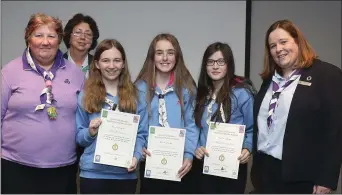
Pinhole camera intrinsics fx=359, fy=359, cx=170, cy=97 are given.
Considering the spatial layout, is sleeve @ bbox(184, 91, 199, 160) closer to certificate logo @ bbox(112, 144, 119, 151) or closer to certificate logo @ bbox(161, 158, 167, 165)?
certificate logo @ bbox(161, 158, 167, 165)

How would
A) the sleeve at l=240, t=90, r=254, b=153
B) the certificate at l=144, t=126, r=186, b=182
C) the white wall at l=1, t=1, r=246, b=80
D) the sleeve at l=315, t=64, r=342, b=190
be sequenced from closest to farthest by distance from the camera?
the sleeve at l=315, t=64, r=342, b=190 → the certificate at l=144, t=126, r=186, b=182 → the sleeve at l=240, t=90, r=254, b=153 → the white wall at l=1, t=1, r=246, b=80

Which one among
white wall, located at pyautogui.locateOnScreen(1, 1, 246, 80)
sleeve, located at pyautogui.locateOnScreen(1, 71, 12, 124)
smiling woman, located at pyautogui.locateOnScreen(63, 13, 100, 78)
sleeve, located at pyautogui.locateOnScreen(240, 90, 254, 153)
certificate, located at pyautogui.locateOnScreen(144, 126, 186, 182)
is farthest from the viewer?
white wall, located at pyautogui.locateOnScreen(1, 1, 246, 80)

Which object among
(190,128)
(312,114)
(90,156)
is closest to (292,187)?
(312,114)

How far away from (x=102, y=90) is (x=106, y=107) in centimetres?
12

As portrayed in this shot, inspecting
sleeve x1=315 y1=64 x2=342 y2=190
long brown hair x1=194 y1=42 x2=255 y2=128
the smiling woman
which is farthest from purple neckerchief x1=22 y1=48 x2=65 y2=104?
sleeve x1=315 y1=64 x2=342 y2=190

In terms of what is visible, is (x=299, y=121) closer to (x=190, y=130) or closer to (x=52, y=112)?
(x=190, y=130)

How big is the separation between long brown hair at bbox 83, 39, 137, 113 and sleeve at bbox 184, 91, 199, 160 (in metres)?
0.39

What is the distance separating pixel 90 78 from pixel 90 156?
0.54m

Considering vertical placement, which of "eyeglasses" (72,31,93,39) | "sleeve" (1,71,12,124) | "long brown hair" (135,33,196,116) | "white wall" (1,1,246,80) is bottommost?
"sleeve" (1,71,12,124)

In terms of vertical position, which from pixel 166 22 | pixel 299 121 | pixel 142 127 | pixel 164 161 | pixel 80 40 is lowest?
pixel 164 161

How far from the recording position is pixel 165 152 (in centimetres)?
248

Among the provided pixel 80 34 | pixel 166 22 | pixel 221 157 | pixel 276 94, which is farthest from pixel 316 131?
pixel 166 22

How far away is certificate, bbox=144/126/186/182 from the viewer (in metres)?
2.47

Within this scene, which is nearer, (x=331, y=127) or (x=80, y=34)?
(x=331, y=127)
